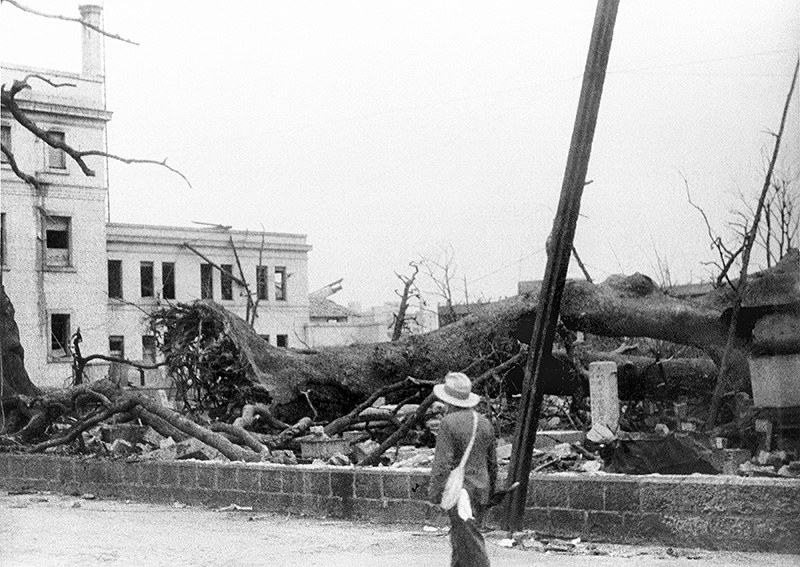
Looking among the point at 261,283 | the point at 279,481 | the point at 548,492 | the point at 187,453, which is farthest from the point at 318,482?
the point at 261,283

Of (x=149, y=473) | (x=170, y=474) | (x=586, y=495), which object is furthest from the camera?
(x=149, y=473)

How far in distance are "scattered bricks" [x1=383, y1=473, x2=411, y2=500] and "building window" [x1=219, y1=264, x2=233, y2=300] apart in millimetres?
10161

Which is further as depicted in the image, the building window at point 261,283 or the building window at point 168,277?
the building window at point 168,277

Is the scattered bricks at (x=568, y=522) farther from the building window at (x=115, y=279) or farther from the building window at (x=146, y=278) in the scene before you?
the building window at (x=115, y=279)

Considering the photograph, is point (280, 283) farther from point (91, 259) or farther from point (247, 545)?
point (247, 545)

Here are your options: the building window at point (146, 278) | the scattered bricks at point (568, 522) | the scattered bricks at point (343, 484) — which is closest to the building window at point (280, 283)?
the building window at point (146, 278)

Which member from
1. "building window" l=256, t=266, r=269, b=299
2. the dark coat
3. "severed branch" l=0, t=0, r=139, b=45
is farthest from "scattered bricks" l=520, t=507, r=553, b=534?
"building window" l=256, t=266, r=269, b=299

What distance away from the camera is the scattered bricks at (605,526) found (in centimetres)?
945

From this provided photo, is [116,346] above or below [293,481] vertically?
above

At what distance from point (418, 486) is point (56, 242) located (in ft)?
36.2

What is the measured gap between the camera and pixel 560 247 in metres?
9.77

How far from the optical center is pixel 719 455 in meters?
11.5

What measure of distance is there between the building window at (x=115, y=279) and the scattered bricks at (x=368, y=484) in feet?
36.8

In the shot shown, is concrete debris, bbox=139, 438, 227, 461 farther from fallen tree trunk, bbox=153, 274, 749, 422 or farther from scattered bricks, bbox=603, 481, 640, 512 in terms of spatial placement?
scattered bricks, bbox=603, 481, 640, 512
